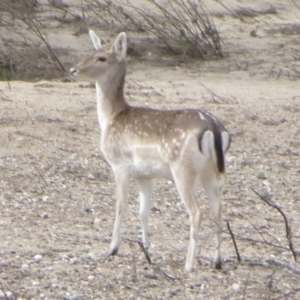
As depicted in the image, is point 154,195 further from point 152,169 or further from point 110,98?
point 152,169

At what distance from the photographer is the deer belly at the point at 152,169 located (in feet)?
22.8

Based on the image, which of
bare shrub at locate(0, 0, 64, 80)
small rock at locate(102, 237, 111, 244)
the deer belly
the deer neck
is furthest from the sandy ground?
the deer neck

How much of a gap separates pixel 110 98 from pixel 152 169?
92 centimetres

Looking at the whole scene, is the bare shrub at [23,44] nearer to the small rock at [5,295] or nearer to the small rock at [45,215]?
the small rock at [45,215]

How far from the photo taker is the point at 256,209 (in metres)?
8.62

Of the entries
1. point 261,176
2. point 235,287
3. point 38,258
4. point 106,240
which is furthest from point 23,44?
point 235,287

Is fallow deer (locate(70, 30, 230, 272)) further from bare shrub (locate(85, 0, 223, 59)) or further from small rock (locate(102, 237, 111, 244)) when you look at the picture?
bare shrub (locate(85, 0, 223, 59))

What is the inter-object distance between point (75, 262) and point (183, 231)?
3.94 ft

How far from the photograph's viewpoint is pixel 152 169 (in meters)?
6.99

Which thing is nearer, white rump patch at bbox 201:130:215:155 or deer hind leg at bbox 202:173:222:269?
white rump patch at bbox 201:130:215:155

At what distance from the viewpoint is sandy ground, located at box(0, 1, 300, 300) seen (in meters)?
6.73

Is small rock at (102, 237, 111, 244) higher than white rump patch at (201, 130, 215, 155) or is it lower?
lower

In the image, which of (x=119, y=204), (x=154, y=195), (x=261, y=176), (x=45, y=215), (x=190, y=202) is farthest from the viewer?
(x=261, y=176)

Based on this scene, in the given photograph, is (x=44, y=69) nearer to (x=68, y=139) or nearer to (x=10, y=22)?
(x=10, y=22)
